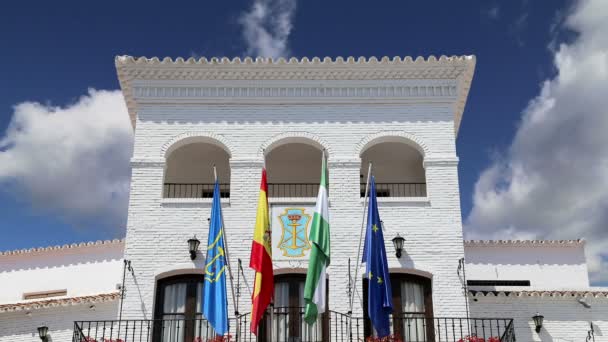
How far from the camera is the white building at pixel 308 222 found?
14.9 meters

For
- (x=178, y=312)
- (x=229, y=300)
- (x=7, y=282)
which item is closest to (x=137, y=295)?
(x=178, y=312)

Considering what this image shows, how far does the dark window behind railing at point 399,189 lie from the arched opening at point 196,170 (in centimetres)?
349

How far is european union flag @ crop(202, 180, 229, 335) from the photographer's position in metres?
13.4

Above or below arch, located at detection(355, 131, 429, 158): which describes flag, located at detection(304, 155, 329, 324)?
below

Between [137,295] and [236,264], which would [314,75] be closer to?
[236,264]

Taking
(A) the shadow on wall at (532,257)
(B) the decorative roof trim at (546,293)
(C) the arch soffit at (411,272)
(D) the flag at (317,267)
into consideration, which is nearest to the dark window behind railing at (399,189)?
(A) the shadow on wall at (532,257)

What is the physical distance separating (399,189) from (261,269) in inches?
236

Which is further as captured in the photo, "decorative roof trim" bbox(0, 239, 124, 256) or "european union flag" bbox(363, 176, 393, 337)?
"decorative roof trim" bbox(0, 239, 124, 256)

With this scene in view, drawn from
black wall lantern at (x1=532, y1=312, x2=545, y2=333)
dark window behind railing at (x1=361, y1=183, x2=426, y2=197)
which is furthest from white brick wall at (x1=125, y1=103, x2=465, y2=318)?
dark window behind railing at (x1=361, y1=183, x2=426, y2=197)

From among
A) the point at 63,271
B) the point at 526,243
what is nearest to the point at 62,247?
the point at 63,271

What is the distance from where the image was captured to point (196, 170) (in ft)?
62.0

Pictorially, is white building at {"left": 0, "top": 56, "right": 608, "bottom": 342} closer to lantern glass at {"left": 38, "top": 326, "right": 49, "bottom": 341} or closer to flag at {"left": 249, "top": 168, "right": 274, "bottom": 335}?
lantern glass at {"left": 38, "top": 326, "right": 49, "bottom": 341}

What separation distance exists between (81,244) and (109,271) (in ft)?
3.46

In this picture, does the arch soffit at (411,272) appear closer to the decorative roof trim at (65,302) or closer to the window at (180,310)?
the window at (180,310)
